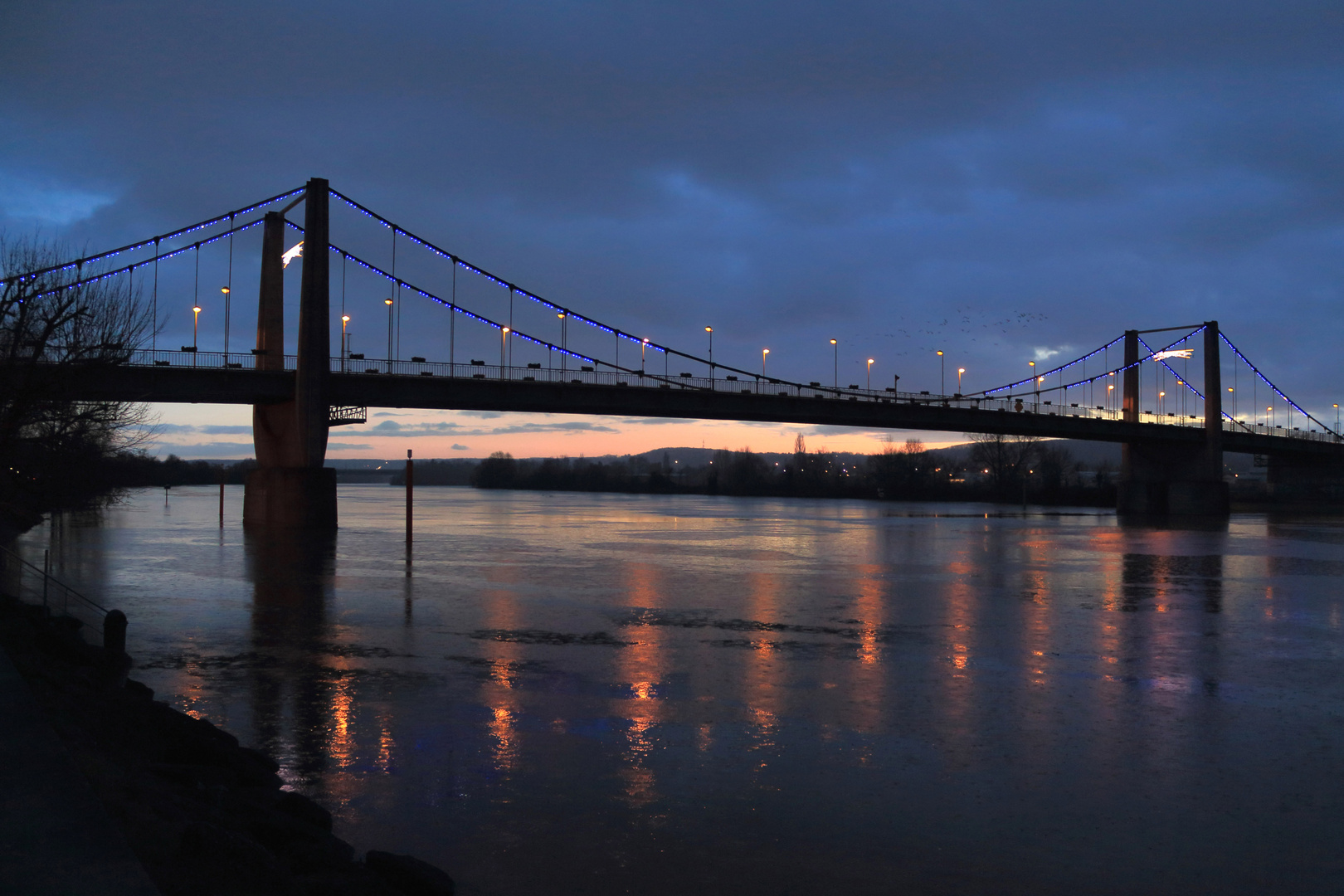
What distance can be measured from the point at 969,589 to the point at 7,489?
22.7 m

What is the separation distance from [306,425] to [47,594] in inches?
1007

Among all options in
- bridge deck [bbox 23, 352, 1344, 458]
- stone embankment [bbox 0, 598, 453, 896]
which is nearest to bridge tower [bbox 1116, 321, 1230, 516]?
bridge deck [bbox 23, 352, 1344, 458]

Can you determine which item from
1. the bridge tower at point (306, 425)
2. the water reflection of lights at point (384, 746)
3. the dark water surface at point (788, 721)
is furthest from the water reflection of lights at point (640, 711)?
the bridge tower at point (306, 425)

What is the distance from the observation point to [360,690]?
1166cm

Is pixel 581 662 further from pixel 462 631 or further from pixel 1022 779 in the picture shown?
pixel 1022 779

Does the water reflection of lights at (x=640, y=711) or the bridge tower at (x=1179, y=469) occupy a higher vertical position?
the bridge tower at (x=1179, y=469)

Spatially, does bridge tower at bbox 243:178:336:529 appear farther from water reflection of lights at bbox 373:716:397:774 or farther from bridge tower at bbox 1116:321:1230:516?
bridge tower at bbox 1116:321:1230:516

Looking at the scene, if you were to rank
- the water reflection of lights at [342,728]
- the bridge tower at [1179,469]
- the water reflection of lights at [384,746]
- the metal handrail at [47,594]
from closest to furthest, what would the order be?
the water reflection of lights at [384,746] < the water reflection of lights at [342,728] < the metal handrail at [47,594] < the bridge tower at [1179,469]

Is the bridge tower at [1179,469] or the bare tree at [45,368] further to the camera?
the bridge tower at [1179,469]

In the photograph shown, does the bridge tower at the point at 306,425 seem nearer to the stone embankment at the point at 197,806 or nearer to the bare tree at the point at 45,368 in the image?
the bare tree at the point at 45,368

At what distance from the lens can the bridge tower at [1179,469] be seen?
79625 millimetres

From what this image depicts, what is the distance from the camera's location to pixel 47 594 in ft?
64.8

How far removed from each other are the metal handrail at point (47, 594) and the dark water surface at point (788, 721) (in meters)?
0.79

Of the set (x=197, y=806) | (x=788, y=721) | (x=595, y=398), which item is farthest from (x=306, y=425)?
(x=197, y=806)
